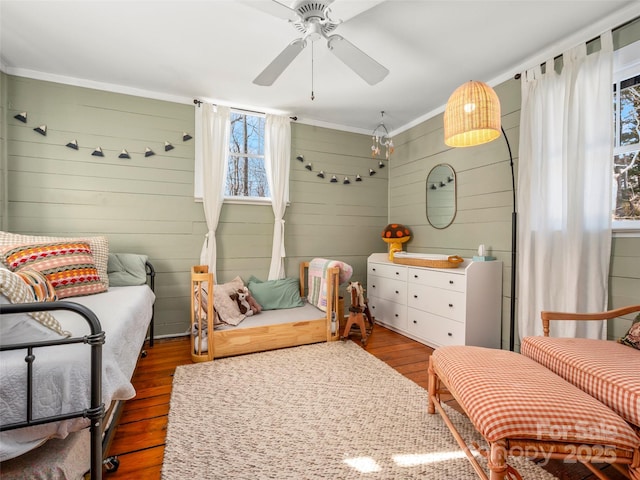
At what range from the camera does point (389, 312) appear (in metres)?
3.44

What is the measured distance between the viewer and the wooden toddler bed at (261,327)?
8.13ft

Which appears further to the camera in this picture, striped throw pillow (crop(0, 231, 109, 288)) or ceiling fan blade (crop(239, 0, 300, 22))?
striped throw pillow (crop(0, 231, 109, 288))

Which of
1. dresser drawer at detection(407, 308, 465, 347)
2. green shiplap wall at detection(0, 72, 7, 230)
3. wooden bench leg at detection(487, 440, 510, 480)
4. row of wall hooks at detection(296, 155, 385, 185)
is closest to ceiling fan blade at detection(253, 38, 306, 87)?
row of wall hooks at detection(296, 155, 385, 185)

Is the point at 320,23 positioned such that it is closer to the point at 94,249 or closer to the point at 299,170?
the point at 299,170

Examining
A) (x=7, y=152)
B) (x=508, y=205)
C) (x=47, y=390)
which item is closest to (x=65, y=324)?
(x=47, y=390)

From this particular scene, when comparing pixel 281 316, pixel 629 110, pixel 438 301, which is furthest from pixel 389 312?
pixel 629 110

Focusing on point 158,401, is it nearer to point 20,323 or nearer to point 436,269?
point 20,323

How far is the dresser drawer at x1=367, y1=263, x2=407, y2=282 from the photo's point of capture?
10.6 feet

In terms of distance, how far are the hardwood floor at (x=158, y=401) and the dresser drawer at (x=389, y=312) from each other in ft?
0.42

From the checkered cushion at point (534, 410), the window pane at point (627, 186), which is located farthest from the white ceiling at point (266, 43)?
the checkered cushion at point (534, 410)

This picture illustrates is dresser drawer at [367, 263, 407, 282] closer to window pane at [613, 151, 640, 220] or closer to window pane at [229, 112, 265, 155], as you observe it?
window pane at [613, 151, 640, 220]

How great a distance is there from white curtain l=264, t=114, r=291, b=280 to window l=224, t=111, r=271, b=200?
4.0 inches

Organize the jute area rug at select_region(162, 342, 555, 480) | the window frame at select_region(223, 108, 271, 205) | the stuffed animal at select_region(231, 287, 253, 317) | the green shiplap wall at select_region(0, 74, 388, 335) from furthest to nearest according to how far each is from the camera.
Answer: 1. the window frame at select_region(223, 108, 271, 205)
2. the stuffed animal at select_region(231, 287, 253, 317)
3. the green shiplap wall at select_region(0, 74, 388, 335)
4. the jute area rug at select_region(162, 342, 555, 480)

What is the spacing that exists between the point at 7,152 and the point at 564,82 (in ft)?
15.1
